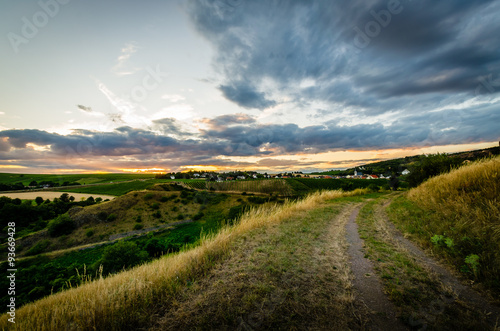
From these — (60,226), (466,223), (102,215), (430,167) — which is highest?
(430,167)

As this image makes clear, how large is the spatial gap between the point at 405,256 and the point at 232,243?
500 centimetres

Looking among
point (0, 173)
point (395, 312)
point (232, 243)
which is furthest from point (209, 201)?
point (0, 173)

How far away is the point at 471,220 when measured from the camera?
463cm

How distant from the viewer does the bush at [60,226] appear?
38.2 metres

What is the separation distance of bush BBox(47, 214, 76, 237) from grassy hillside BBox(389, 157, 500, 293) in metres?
60.0

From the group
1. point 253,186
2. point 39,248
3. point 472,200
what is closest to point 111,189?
point 39,248

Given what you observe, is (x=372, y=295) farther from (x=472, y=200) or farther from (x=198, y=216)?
(x=198, y=216)

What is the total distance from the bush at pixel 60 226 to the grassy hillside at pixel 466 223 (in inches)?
2363

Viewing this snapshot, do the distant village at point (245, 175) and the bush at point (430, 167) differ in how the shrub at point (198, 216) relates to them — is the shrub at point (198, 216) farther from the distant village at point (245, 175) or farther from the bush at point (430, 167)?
the bush at point (430, 167)

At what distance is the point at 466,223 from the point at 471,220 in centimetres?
24

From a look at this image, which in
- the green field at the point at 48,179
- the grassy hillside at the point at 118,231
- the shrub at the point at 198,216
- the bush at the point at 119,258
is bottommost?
the shrub at the point at 198,216

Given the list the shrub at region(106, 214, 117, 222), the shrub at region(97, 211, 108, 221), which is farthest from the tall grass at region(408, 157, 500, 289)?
the shrub at region(97, 211, 108, 221)

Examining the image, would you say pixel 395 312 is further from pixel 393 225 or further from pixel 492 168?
pixel 492 168

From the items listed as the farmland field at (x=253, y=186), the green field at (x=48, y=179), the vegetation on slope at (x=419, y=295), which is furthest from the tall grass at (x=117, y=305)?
the green field at (x=48, y=179)
